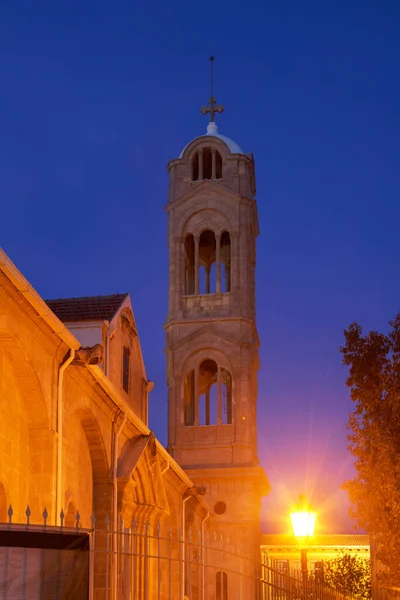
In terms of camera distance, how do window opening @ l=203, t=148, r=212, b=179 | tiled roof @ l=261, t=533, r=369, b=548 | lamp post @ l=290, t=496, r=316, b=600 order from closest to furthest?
lamp post @ l=290, t=496, r=316, b=600
window opening @ l=203, t=148, r=212, b=179
tiled roof @ l=261, t=533, r=369, b=548

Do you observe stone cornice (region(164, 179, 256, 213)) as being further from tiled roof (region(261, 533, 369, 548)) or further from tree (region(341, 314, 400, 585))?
tiled roof (region(261, 533, 369, 548))

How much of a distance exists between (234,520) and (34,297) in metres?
28.4

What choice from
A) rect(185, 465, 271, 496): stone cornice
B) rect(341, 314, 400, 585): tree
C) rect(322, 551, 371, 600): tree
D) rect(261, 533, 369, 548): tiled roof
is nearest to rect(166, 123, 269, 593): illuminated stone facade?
rect(185, 465, 271, 496): stone cornice

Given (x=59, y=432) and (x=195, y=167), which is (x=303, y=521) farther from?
(x=195, y=167)

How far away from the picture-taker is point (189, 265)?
46.4m

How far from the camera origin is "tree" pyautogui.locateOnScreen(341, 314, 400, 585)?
18.3 meters

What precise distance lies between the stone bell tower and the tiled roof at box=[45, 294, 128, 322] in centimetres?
1375

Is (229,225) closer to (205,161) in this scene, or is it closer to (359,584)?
(205,161)

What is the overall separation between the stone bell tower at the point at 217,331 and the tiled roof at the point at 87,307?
45.1ft

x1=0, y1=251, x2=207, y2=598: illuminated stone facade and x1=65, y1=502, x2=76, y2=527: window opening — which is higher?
x1=0, y1=251, x2=207, y2=598: illuminated stone facade

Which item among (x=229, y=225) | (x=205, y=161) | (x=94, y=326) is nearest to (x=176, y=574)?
(x=94, y=326)

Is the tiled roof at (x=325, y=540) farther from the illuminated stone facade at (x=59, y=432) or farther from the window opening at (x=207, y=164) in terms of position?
the illuminated stone facade at (x=59, y=432)

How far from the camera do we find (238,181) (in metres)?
45.1

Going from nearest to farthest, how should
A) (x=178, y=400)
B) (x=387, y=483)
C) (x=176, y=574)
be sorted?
(x=387, y=483), (x=176, y=574), (x=178, y=400)
